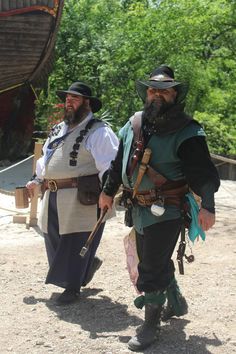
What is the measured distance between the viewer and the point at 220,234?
21.3 ft

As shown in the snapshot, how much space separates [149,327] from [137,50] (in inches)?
284

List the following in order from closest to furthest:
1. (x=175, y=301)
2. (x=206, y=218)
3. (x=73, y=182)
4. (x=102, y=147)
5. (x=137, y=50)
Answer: (x=206, y=218) < (x=175, y=301) < (x=102, y=147) < (x=73, y=182) < (x=137, y=50)

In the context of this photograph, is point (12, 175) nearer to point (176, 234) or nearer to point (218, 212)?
point (218, 212)

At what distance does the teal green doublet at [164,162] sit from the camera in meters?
3.26

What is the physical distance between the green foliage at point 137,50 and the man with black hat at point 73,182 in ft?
16.6

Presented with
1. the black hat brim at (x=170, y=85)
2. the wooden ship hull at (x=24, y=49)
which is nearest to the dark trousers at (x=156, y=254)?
the black hat brim at (x=170, y=85)

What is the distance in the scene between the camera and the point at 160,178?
11.0 ft

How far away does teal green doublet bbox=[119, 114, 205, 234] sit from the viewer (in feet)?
10.7

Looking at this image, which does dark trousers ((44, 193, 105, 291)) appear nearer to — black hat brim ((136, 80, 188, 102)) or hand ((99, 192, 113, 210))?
hand ((99, 192, 113, 210))

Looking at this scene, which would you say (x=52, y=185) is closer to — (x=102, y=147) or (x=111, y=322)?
(x=102, y=147)

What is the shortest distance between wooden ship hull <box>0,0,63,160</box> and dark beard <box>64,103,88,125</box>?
6.20 metres

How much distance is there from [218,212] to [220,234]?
137cm

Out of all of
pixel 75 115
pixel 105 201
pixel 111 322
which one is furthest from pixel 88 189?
pixel 111 322

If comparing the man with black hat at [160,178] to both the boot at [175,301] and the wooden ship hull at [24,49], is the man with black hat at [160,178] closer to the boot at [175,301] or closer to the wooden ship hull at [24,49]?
the boot at [175,301]
